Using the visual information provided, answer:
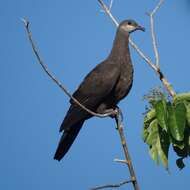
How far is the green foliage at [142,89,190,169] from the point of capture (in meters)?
2.08

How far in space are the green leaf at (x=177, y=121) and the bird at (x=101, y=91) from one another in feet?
5.06

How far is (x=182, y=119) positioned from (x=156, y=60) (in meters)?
0.68

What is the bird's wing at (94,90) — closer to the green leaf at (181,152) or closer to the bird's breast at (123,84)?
the bird's breast at (123,84)

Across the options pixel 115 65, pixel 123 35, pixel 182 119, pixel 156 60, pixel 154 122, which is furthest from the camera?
pixel 123 35

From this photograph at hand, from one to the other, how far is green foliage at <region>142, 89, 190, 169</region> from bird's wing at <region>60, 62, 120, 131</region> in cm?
137

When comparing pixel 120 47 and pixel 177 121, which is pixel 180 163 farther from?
pixel 120 47

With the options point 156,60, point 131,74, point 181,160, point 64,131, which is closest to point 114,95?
point 131,74

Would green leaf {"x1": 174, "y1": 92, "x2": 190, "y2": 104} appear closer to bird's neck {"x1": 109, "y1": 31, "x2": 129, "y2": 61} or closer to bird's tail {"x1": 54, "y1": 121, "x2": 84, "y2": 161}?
bird's tail {"x1": 54, "y1": 121, "x2": 84, "y2": 161}

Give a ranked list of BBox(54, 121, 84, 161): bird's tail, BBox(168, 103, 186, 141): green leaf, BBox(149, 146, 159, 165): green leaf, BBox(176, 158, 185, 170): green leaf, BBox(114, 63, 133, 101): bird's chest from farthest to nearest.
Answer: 1. BBox(114, 63, 133, 101): bird's chest
2. BBox(54, 121, 84, 161): bird's tail
3. BBox(176, 158, 185, 170): green leaf
4. BBox(149, 146, 159, 165): green leaf
5. BBox(168, 103, 186, 141): green leaf

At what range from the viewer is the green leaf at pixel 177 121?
2.04 m

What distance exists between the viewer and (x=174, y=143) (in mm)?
2148

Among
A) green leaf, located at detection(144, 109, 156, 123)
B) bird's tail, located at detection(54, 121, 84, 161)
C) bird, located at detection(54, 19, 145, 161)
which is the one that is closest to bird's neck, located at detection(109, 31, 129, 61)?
bird, located at detection(54, 19, 145, 161)

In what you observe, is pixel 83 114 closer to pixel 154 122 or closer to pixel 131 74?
pixel 131 74

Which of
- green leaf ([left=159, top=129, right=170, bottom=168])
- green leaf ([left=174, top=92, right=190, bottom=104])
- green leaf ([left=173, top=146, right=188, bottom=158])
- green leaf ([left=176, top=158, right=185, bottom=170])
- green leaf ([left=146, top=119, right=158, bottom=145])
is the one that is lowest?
green leaf ([left=176, top=158, right=185, bottom=170])
